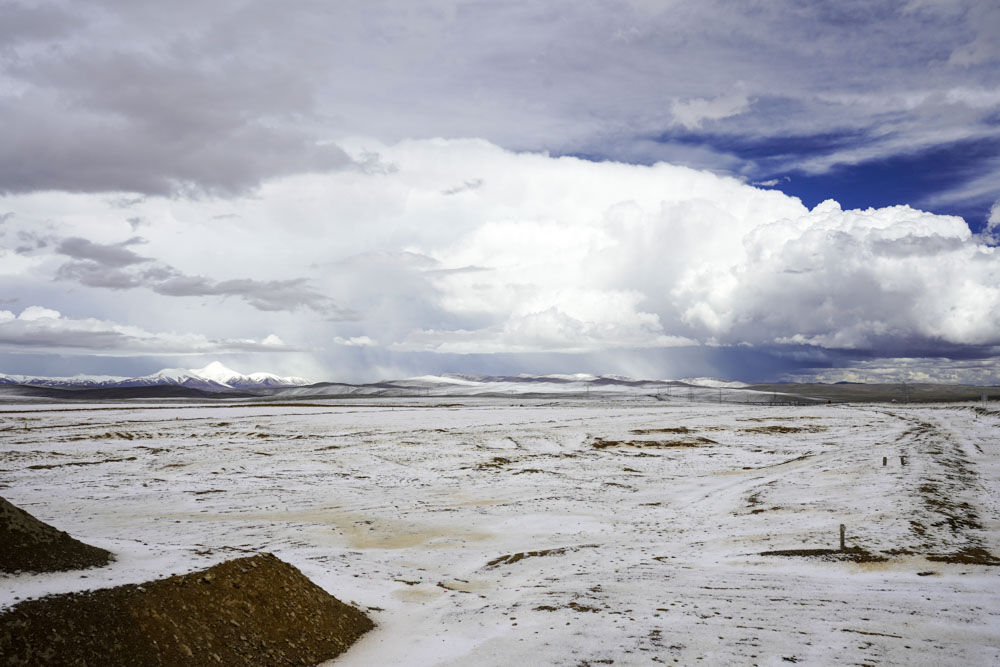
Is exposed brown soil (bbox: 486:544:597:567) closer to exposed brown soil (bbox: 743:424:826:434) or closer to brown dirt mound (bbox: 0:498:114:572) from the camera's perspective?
brown dirt mound (bbox: 0:498:114:572)

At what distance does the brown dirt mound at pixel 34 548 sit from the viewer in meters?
9.37

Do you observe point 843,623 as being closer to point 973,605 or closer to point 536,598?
point 973,605

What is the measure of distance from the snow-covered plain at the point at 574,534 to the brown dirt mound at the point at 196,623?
1.92ft

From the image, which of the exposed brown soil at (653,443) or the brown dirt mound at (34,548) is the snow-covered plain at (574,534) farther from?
the brown dirt mound at (34,548)

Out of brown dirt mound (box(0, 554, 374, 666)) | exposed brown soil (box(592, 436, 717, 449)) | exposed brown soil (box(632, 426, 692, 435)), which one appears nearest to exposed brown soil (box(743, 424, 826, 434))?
exposed brown soil (box(632, 426, 692, 435))

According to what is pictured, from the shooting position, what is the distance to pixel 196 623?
9.12 metres

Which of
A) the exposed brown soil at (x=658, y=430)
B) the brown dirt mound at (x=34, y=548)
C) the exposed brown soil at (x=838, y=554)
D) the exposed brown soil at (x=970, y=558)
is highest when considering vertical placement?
the brown dirt mound at (x=34, y=548)

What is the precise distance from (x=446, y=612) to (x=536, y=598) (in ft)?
5.98

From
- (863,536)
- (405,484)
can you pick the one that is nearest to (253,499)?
(405,484)

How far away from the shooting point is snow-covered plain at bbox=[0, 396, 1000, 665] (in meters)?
10.4

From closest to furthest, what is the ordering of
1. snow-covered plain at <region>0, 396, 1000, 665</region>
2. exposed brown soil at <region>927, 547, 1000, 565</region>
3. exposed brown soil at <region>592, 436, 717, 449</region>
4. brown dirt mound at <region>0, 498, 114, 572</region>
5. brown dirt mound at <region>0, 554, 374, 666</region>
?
brown dirt mound at <region>0, 554, 374, 666</region>, brown dirt mound at <region>0, 498, 114, 572</region>, snow-covered plain at <region>0, 396, 1000, 665</region>, exposed brown soil at <region>927, 547, 1000, 565</region>, exposed brown soil at <region>592, 436, 717, 449</region>

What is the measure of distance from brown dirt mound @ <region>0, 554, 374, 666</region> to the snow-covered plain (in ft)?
1.92

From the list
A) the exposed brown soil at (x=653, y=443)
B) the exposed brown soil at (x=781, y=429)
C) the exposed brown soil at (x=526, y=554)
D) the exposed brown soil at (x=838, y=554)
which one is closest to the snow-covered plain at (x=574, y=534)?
the exposed brown soil at (x=526, y=554)

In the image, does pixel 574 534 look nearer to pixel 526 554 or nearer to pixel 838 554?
pixel 526 554
